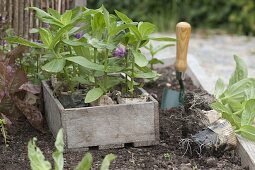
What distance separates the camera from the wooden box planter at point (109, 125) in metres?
2.96

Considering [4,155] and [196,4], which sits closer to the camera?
[4,155]

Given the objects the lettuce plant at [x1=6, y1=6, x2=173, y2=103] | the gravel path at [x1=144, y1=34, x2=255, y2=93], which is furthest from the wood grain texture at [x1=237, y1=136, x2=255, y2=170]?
the gravel path at [x1=144, y1=34, x2=255, y2=93]

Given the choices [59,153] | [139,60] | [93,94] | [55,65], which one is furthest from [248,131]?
[59,153]

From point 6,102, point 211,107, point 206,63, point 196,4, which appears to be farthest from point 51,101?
point 196,4

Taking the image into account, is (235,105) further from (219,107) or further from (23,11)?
(23,11)

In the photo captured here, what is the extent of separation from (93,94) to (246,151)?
0.75 metres

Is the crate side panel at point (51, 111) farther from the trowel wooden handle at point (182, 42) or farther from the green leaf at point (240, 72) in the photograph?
the green leaf at point (240, 72)

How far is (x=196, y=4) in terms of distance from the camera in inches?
354

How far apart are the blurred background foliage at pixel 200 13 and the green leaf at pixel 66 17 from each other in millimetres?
5584

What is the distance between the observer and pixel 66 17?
9.93 ft

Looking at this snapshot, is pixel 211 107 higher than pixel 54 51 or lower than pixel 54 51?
lower

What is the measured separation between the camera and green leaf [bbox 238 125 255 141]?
10.0 ft

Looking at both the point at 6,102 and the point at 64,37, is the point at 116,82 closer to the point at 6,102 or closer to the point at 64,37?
the point at 64,37

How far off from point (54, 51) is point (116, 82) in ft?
1.11
